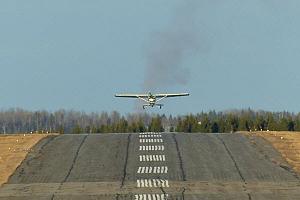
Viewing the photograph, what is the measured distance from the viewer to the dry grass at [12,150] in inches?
3351

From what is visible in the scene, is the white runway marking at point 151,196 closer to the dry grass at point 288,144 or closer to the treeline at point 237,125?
the dry grass at point 288,144

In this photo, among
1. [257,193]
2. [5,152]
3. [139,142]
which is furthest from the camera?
[139,142]

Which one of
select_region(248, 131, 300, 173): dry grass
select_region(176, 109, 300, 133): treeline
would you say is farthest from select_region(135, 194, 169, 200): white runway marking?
select_region(176, 109, 300, 133): treeline

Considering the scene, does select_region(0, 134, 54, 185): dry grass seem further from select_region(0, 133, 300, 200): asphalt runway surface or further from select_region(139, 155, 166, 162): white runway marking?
select_region(139, 155, 166, 162): white runway marking

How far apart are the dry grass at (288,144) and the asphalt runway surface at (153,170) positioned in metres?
1.25

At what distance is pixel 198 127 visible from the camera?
563ft

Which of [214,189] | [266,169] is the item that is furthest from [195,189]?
[266,169]

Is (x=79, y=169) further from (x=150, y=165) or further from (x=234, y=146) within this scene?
(x=234, y=146)

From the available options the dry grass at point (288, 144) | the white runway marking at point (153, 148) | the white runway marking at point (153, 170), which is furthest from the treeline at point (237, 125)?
the white runway marking at point (153, 170)

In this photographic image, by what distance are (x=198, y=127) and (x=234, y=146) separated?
2830 inches

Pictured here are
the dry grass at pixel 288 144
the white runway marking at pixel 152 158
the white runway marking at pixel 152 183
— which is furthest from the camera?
the dry grass at pixel 288 144

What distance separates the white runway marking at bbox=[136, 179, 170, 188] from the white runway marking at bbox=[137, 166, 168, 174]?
16.3 ft

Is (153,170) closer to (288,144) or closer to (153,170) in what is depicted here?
(153,170)

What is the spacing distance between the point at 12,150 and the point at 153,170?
930 inches
